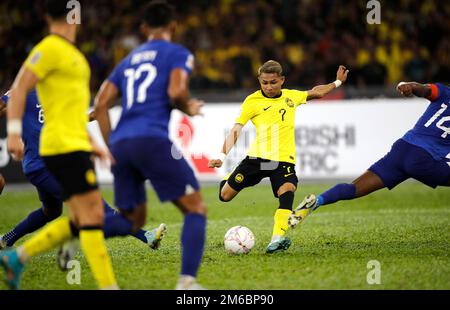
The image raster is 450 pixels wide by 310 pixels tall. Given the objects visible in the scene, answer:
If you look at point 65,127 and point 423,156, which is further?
point 423,156

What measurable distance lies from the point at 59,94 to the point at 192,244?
1.63 meters

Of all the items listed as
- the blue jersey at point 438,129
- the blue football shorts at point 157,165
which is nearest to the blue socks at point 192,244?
the blue football shorts at point 157,165

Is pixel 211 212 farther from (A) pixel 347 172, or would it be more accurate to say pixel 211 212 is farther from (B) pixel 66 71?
(B) pixel 66 71

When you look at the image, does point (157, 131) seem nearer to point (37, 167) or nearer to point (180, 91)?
point (180, 91)

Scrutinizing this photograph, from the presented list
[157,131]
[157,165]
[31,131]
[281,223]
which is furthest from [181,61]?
[31,131]

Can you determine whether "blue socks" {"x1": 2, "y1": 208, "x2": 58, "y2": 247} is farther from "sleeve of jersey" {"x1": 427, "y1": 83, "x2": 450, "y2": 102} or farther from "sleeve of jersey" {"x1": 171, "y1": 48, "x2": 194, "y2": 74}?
"sleeve of jersey" {"x1": 427, "y1": 83, "x2": 450, "y2": 102}

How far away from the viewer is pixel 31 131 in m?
9.04

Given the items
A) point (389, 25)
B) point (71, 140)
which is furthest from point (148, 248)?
point (389, 25)

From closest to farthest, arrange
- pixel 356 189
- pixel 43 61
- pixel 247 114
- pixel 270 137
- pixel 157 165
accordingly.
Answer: pixel 43 61 → pixel 157 165 → pixel 356 189 → pixel 270 137 → pixel 247 114

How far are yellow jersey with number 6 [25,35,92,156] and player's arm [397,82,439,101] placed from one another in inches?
152

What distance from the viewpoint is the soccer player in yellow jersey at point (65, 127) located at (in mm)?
6199

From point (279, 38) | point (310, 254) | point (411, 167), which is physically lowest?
point (310, 254)

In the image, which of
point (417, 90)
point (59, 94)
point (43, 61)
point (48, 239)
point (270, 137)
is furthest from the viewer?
point (270, 137)
